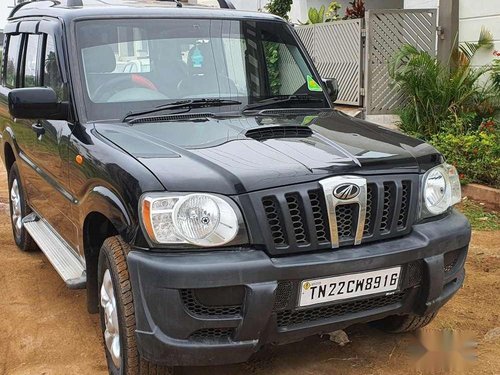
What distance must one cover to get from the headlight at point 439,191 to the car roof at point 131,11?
74.1 inches

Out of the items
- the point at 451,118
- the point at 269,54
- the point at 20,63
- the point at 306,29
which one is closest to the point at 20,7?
the point at 20,63

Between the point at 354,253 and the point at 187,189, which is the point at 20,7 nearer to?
the point at 187,189

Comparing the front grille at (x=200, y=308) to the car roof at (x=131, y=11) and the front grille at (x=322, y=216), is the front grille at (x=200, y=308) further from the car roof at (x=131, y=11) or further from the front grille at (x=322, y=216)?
the car roof at (x=131, y=11)

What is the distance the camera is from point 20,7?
18.9 ft

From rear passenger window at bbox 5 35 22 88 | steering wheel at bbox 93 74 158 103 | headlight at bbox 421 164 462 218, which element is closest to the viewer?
headlight at bbox 421 164 462 218

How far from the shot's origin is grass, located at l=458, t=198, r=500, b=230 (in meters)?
6.16

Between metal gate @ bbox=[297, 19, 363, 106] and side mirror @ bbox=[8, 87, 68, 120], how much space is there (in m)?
7.21

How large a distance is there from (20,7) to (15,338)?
10.4 ft

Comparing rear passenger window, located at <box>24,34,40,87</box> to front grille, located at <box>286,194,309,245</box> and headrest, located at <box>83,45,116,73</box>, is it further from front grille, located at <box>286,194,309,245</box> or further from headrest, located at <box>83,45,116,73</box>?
front grille, located at <box>286,194,309,245</box>

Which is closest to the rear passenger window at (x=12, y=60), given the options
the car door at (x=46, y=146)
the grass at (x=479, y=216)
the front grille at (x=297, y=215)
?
the car door at (x=46, y=146)

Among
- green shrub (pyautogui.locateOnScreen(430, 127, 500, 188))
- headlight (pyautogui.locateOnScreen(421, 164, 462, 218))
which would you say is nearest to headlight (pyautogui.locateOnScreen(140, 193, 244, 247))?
headlight (pyautogui.locateOnScreen(421, 164, 462, 218))

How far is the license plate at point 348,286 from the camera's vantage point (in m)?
2.87

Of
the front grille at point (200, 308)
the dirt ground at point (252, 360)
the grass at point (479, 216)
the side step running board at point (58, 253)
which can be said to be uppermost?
the front grille at point (200, 308)

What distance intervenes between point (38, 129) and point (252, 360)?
224 cm
